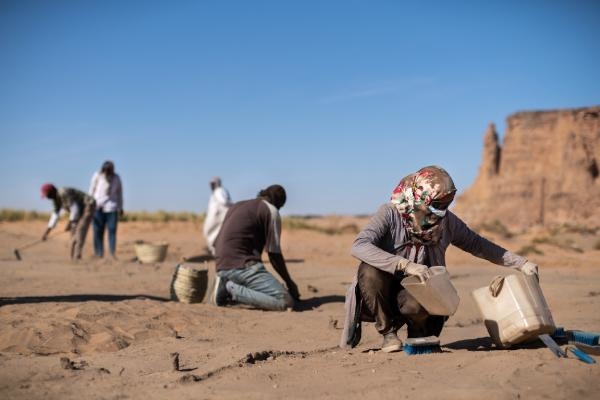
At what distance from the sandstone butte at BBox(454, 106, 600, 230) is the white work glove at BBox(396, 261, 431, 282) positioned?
114 ft

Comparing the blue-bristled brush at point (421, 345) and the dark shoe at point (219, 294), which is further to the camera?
the dark shoe at point (219, 294)

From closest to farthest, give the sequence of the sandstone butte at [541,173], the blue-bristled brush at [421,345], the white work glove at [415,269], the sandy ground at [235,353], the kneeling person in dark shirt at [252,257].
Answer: the sandy ground at [235,353]
the white work glove at [415,269]
the blue-bristled brush at [421,345]
the kneeling person in dark shirt at [252,257]
the sandstone butte at [541,173]

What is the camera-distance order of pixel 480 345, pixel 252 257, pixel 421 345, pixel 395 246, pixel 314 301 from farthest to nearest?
Result: pixel 314 301 → pixel 252 257 → pixel 480 345 → pixel 395 246 → pixel 421 345

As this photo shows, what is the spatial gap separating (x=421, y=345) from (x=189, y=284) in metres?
3.12

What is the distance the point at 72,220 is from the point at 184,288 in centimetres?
444

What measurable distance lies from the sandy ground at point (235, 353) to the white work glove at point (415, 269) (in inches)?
19.3

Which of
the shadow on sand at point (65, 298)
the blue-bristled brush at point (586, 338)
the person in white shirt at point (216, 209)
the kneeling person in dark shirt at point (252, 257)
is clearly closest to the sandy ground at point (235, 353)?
the shadow on sand at point (65, 298)

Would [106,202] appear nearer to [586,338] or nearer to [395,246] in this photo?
[395,246]

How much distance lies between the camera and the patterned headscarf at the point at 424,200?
3.83 m

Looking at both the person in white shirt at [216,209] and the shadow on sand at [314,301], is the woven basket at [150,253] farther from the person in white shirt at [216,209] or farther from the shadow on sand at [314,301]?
the shadow on sand at [314,301]

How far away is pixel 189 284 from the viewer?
6.36 m

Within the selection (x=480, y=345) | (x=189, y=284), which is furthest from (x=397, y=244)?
(x=189, y=284)

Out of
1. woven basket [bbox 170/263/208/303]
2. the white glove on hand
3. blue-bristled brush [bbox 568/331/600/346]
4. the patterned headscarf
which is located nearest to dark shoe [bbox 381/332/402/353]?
the patterned headscarf

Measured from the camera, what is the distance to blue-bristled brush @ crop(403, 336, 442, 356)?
3826 millimetres
